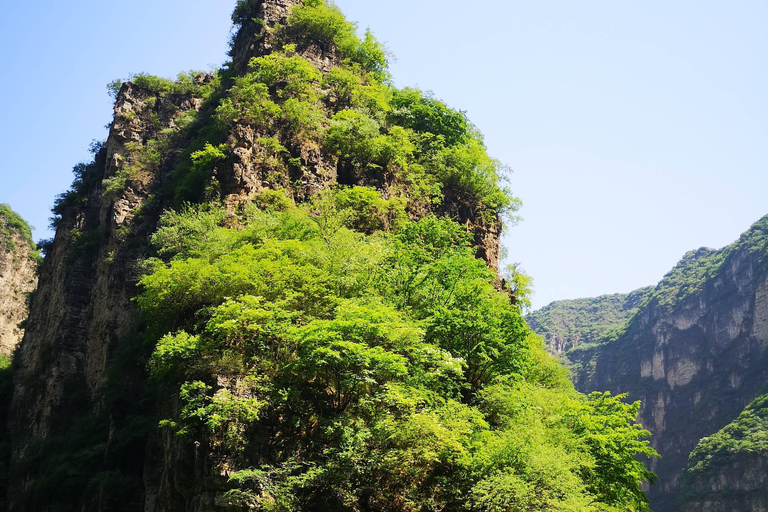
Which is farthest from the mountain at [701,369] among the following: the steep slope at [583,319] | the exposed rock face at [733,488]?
the steep slope at [583,319]

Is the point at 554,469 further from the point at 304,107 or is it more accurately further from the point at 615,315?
the point at 615,315

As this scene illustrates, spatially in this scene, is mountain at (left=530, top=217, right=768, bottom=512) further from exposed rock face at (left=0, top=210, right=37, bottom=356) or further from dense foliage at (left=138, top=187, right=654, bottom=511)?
exposed rock face at (left=0, top=210, right=37, bottom=356)

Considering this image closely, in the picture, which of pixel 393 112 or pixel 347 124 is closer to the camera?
pixel 347 124

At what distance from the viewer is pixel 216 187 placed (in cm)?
2628

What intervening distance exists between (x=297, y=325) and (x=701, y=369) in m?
110

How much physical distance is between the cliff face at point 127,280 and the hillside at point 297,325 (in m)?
0.12

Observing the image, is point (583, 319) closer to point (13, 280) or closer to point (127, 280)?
point (13, 280)

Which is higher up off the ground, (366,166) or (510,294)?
(366,166)

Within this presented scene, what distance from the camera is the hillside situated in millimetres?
15344

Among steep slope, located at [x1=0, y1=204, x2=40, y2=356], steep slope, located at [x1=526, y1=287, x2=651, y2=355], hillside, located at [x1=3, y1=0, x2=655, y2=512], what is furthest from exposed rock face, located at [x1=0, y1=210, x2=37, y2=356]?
steep slope, located at [x1=526, y1=287, x2=651, y2=355]

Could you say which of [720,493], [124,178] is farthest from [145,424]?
[720,493]

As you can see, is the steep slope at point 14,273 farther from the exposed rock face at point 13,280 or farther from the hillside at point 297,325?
the hillside at point 297,325

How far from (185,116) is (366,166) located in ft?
44.4

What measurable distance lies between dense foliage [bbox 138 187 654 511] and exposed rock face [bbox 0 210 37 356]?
44.0 metres
